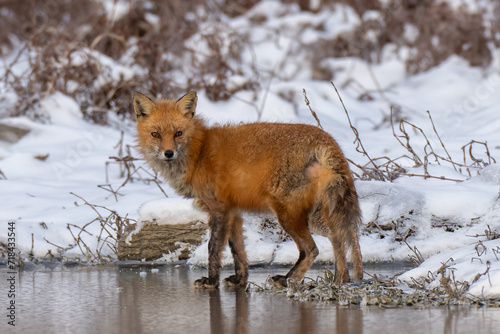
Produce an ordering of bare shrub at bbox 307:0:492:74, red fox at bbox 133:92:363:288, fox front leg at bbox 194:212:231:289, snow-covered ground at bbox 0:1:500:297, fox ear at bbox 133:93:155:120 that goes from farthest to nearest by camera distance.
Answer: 1. bare shrub at bbox 307:0:492:74
2. snow-covered ground at bbox 0:1:500:297
3. fox ear at bbox 133:93:155:120
4. fox front leg at bbox 194:212:231:289
5. red fox at bbox 133:92:363:288

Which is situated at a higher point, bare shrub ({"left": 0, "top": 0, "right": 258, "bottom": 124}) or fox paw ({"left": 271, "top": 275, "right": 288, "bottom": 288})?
bare shrub ({"left": 0, "top": 0, "right": 258, "bottom": 124})

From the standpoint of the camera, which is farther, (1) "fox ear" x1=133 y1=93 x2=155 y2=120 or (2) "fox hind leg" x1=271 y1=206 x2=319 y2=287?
(1) "fox ear" x1=133 y1=93 x2=155 y2=120

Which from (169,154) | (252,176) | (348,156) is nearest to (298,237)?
(252,176)

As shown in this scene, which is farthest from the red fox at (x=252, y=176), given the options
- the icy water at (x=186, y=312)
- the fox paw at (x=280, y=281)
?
the icy water at (x=186, y=312)

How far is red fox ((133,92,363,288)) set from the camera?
570cm

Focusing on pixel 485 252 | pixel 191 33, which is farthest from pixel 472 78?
pixel 485 252

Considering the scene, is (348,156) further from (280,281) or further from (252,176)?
(280,281)

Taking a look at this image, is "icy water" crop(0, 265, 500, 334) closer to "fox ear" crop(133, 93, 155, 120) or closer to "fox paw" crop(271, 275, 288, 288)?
"fox paw" crop(271, 275, 288, 288)

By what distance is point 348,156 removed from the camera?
9.68 meters

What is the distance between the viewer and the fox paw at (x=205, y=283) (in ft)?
19.1

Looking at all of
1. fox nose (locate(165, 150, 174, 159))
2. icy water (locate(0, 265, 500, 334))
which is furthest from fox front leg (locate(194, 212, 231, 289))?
fox nose (locate(165, 150, 174, 159))

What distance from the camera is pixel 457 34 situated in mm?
17203

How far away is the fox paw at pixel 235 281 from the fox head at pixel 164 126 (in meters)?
1.09

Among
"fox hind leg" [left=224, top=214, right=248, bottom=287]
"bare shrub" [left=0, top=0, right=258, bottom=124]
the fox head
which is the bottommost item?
"fox hind leg" [left=224, top=214, right=248, bottom=287]
